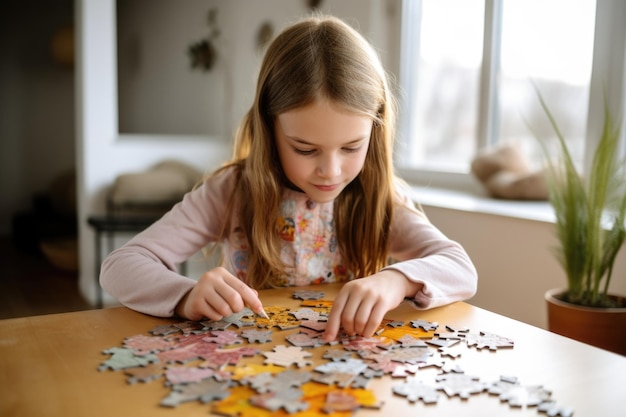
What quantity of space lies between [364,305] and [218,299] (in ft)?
0.77

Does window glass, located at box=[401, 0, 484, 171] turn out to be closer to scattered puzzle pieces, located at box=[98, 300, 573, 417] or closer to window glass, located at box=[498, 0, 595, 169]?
window glass, located at box=[498, 0, 595, 169]

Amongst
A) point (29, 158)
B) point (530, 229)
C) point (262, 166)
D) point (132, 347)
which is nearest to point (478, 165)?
point (530, 229)

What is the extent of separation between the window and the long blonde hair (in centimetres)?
91

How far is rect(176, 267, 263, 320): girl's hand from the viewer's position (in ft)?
3.16

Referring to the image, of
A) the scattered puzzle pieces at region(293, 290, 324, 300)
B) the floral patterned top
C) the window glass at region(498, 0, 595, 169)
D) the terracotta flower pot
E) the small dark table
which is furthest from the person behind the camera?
the small dark table

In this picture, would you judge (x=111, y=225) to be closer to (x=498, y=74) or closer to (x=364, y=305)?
(x=498, y=74)

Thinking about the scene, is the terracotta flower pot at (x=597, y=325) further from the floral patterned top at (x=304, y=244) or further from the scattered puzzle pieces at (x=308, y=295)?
the scattered puzzle pieces at (x=308, y=295)

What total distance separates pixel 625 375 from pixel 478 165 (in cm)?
200

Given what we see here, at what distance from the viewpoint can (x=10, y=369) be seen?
77cm

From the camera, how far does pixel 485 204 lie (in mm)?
2527

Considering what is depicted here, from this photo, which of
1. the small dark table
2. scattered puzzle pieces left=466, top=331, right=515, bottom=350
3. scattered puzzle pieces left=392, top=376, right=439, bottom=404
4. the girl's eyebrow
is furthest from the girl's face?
the small dark table

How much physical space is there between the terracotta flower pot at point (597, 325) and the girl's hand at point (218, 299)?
1124 mm

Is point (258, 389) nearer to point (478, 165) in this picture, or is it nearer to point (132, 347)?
point (132, 347)

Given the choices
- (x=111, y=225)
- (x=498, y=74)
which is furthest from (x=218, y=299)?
(x=111, y=225)
